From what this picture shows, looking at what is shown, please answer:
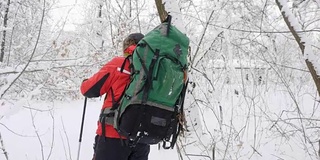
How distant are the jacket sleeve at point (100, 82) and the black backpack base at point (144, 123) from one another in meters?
0.32

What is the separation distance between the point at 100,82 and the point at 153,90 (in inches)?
18.0

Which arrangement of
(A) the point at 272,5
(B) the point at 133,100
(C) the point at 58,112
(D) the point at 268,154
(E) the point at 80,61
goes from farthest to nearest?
(C) the point at 58,112 < (D) the point at 268,154 < (A) the point at 272,5 < (E) the point at 80,61 < (B) the point at 133,100

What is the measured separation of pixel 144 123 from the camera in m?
2.24

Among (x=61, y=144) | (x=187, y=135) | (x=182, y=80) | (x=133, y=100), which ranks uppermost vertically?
(x=182, y=80)

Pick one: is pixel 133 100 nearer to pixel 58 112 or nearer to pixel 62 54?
pixel 62 54

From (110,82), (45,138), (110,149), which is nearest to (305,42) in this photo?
(110,82)

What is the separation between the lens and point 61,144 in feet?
16.2

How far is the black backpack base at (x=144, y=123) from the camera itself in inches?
87.2

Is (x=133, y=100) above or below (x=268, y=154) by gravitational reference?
above

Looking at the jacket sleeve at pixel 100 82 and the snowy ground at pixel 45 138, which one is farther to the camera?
the snowy ground at pixel 45 138

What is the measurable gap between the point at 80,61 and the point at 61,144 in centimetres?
225

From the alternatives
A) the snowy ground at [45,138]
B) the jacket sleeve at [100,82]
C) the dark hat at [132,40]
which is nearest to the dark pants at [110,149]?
the jacket sleeve at [100,82]


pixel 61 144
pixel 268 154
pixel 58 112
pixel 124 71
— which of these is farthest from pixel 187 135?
pixel 58 112

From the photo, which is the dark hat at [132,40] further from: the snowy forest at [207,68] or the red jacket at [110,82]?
the snowy forest at [207,68]
